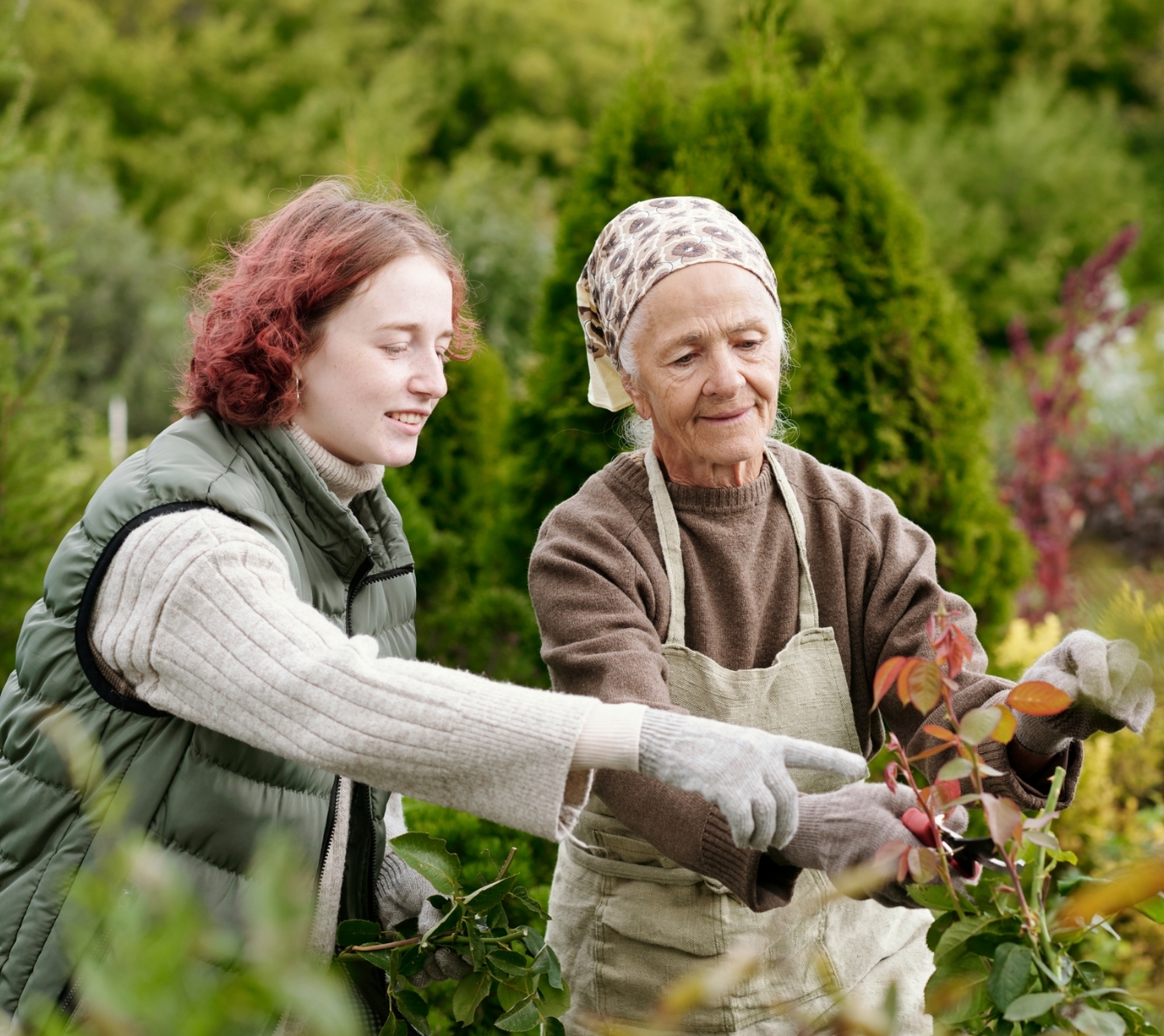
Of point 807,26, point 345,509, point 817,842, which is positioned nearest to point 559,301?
point 345,509

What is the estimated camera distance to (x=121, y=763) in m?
1.55

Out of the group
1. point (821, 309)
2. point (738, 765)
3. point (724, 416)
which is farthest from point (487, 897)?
point (821, 309)

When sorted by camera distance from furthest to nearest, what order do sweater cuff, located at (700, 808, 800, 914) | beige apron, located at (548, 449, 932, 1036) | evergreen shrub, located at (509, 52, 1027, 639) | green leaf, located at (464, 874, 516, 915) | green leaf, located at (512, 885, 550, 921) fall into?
evergreen shrub, located at (509, 52, 1027, 639) → beige apron, located at (548, 449, 932, 1036) → green leaf, located at (512, 885, 550, 921) → green leaf, located at (464, 874, 516, 915) → sweater cuff, located at (700, 808, 800, 914)

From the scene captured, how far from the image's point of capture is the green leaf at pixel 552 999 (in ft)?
5.28

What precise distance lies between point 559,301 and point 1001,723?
2.26m

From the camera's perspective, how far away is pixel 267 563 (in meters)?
1.51

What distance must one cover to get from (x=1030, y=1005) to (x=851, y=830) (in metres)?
0.32

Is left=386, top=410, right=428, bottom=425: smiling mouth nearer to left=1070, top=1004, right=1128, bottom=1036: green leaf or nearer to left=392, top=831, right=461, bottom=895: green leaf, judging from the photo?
left=392, top=831, right=461, bottom=895: green leaf

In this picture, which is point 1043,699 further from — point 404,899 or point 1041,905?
point 404,899

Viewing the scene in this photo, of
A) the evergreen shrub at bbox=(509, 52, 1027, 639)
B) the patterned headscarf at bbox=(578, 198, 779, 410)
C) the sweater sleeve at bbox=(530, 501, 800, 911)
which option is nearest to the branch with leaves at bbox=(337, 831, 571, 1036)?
the sweater sleeve at bbox=(530, 501, 800, 911)

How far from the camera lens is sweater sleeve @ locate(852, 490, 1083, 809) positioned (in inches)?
66.9

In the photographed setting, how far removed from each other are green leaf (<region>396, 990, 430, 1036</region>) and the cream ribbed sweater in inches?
17.2

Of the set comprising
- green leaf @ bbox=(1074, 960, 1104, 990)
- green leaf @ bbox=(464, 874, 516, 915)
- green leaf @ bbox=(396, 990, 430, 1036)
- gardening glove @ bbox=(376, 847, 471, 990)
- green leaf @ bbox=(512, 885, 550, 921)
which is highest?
green leaf @ bbox=(1074, 960, 1104, 990)

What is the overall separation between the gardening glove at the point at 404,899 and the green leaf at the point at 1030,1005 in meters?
0.96
